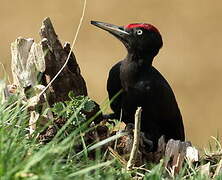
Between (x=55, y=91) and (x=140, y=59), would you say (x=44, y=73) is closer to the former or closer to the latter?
(x=55, y=91)

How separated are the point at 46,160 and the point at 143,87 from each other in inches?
95.0

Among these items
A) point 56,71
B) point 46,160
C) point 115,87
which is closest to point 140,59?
point 115,87

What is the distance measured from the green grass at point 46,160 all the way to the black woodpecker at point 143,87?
1244mm

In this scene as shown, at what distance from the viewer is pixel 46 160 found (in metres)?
3.22

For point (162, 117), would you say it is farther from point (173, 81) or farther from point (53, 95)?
point (173, 81)

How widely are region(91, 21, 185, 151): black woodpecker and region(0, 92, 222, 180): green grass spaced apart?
124cm

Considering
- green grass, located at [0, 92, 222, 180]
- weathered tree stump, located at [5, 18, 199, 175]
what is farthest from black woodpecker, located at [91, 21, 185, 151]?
green grass, located at [0, 92, 222, 180]

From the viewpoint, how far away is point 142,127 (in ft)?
18.3

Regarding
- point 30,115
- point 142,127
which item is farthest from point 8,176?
point 142,127

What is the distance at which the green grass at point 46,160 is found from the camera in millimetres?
3135

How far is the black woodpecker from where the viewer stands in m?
5.56

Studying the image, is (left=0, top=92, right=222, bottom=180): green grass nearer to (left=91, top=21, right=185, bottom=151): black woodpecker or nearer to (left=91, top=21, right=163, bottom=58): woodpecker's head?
(left=91, top=21, right=185, bottom=151): black woodpecker

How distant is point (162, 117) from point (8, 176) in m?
2.72

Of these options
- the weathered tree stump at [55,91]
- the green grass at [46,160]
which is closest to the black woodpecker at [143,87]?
the weathered tree stump at [55,91]
